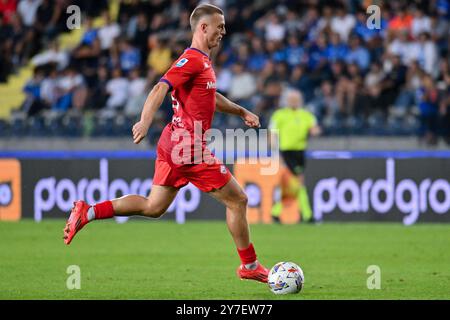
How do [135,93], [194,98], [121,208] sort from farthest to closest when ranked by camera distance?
[135,93] → [121,208] → [194,98]

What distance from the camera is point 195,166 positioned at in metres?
8.72

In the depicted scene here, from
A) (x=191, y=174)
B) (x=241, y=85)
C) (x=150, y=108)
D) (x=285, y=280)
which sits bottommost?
(x=285, y=280)

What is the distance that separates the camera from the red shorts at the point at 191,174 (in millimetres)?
8711

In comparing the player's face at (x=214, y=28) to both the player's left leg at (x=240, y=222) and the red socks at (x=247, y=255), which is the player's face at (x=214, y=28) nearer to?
the player's left leg at (x=240, y=222)

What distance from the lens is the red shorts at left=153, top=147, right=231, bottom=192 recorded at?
343 inches

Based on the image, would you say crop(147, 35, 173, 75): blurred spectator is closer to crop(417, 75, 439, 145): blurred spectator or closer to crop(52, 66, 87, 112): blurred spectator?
crop(52, 66, 87, 112): blurred spectator

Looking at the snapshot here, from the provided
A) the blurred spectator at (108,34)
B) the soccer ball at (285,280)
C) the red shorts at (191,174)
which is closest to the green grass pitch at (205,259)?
the soccer ball at (285,280)

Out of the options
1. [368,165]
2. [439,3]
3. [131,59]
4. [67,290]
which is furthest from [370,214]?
[67,290]

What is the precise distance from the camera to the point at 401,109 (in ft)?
57.0

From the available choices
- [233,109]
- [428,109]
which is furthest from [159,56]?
[233,109]

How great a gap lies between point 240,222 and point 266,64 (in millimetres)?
10418

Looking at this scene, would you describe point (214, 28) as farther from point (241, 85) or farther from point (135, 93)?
point (135, 93)
